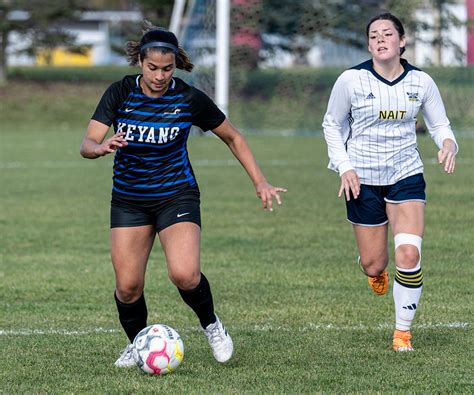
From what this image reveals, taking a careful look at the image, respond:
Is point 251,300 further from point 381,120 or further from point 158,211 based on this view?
point 158,211

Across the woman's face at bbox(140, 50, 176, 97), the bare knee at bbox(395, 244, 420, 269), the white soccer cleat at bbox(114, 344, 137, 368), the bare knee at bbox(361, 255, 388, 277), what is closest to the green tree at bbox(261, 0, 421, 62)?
the bare knee at bbox(361, 255, 388, 277)

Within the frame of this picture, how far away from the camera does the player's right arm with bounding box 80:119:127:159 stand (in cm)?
612

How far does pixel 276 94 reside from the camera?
29.8 m

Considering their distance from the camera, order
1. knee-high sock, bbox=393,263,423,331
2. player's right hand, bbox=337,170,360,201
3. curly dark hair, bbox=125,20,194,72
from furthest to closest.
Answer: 1. player's right hand, bbox=337,170,360,201
2. knee-high sock, bbox=393,263,423,331
3. curly dark hair, bbox=125,20,194,72

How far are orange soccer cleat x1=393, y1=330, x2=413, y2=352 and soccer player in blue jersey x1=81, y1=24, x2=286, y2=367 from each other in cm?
109

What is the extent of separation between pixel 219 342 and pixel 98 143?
1.38 m

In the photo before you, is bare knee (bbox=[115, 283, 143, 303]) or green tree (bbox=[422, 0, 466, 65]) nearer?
bare knee (bbox=[115, 283, 143, 303])

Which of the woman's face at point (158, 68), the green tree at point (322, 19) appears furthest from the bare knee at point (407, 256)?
the green tree at point (322, 19)

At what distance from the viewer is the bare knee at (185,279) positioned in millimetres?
6586

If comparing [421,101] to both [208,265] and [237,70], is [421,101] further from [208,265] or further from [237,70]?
[237,70]

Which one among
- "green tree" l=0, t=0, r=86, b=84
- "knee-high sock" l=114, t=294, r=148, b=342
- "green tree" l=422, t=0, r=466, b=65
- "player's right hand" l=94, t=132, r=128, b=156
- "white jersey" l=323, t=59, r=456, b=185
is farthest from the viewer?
"green tree" l=0, t=0, r=86, b=84

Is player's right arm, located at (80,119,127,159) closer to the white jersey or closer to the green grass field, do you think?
the green grass field

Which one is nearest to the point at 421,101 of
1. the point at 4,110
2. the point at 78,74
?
the point at 4,110

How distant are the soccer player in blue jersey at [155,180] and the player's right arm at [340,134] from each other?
0.71m
